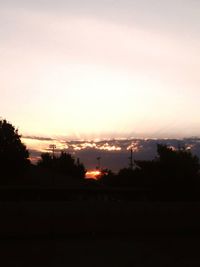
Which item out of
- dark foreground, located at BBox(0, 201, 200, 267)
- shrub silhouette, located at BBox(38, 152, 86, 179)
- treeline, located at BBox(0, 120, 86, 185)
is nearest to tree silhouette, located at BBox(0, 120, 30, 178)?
treeline, located at BBox(0, 120, 86, 185)

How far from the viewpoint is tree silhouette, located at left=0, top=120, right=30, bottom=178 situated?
55438 millimetres

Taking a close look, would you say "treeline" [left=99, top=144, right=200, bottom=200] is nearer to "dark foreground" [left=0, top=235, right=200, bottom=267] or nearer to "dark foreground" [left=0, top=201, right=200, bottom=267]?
"dark foreground" [left=0, top=201, right=200, bottom=267]

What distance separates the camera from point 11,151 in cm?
5747

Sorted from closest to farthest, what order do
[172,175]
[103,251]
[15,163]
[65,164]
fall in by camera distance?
[103,251] → [172,175] → [15,163] → [65,164]

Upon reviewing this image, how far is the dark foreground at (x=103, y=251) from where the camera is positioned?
20266mm

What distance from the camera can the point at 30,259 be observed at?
841 inches

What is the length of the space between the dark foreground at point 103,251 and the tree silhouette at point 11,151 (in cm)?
2715

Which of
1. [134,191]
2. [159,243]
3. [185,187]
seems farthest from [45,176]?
[159,243]

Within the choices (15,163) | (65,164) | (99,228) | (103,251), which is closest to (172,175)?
(99,228)

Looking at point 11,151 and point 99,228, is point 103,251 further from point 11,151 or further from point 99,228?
point 11,151

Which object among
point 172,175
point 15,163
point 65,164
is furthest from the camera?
point 65,164

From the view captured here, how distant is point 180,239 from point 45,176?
30514 mm

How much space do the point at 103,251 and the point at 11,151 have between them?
3578 centimetres

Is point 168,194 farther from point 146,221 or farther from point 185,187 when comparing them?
point 146,221
